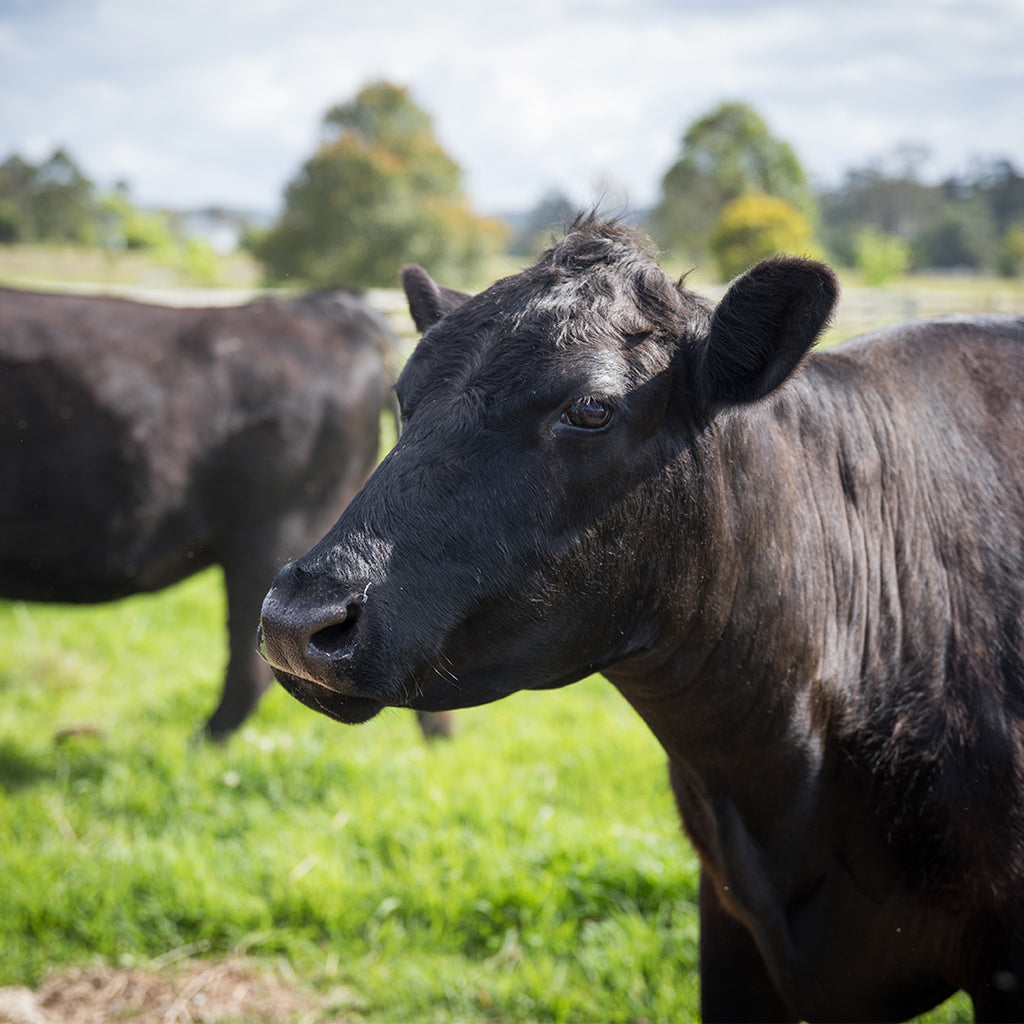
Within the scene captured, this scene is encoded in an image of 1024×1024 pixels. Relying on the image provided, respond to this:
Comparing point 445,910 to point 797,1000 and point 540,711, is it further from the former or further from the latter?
point 540,711

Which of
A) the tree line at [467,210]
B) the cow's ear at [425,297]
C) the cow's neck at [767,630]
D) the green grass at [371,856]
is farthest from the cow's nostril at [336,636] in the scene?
the tree line at [467,210]

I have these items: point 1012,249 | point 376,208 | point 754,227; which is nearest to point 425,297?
point 754,227

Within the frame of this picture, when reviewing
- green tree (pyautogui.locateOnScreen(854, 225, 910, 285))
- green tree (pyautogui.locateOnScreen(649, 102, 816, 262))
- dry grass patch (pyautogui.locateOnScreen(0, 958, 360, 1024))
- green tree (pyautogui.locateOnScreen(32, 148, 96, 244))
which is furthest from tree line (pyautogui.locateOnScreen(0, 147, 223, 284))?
dry grass patch (pyautogui.locateOnScreen(0, 958, 360, 1024))

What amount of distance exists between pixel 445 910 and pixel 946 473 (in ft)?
7.80

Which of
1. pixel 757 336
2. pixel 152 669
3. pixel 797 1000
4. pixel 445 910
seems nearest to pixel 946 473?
pixel 757 336

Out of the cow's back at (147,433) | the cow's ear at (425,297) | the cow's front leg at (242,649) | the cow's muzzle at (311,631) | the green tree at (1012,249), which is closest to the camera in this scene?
the cow's muzzle at (311,631)

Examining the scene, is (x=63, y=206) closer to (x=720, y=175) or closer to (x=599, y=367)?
(x=720, y=175)

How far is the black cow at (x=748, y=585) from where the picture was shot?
1.86m

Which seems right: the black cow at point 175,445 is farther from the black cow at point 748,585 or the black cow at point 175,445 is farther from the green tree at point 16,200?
the green tree at point 16,200

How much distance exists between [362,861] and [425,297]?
2.50m

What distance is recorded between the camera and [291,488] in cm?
529

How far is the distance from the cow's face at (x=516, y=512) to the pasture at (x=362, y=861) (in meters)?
0.66

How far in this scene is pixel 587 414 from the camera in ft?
6.17

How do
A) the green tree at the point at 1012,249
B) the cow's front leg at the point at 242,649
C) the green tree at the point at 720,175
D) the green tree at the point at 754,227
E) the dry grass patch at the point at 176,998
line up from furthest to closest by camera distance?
the green tree at the point at 1012,249 → the green tree at the point at 720,175 → the green tree at the point at 754,227 → the cow's front leg at the point at 242,649 → the dry grass patch at the point at 176,998
